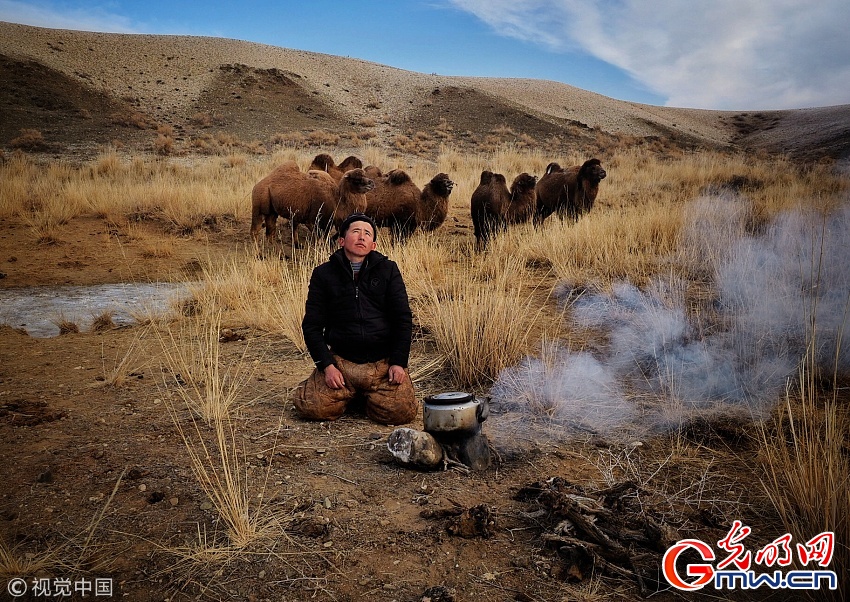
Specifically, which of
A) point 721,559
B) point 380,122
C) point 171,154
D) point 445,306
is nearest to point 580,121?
point 380,122

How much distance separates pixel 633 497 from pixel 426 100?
39.6 m

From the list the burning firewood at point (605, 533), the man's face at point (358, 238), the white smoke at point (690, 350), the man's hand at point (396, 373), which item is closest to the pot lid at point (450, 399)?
the man's hand at point (396, 373)

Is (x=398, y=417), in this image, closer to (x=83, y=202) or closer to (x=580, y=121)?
(x=83, y=202)

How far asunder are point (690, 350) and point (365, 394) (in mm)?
2637

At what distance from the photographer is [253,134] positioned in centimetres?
2819

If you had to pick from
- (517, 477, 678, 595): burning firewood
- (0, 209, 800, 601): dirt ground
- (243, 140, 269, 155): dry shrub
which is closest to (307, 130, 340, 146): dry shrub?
(243, 140, 269, 155): dry shrub

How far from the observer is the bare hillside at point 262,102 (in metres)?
27.9

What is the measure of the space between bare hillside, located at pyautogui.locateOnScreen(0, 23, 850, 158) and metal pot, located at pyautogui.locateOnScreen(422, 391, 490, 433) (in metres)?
24.6

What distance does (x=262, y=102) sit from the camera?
34781 millimetres

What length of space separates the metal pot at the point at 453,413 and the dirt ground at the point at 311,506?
257 millimetres

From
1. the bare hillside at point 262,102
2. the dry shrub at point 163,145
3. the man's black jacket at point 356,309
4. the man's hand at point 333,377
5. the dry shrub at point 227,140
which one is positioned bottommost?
the man's hand at point 333,377

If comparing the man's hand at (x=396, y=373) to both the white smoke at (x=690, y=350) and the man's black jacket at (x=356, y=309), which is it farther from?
the white smoke at (x=690, y=350)

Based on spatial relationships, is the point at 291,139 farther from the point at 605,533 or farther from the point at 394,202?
the point at 605,533

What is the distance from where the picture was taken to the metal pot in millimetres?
3080
